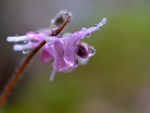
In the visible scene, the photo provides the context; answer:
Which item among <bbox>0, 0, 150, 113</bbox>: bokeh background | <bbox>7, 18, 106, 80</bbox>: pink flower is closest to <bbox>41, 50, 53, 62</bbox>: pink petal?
<bbox>7, 18, 106, 80</bbox>: pink flower

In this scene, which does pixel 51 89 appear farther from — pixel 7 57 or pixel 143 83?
pixel 143 83

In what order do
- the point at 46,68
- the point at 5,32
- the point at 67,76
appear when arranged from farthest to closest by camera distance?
the point at 5,32 → the point at 46,68 → the point at 67,76

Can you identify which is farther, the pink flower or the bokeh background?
the bokeh background

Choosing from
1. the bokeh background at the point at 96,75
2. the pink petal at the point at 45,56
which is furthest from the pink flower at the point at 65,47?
the bokeh background at the point at 96,75

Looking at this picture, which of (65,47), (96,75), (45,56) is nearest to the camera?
(65,47)

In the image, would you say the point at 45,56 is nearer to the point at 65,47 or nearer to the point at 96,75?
the point at 65,47

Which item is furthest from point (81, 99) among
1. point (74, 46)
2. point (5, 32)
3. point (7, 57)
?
point (74, 46)

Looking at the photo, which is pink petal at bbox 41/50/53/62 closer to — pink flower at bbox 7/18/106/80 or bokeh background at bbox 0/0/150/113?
pink flower at bbox 7/18/106/80

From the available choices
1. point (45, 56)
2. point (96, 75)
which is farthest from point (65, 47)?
point (96, 75)
